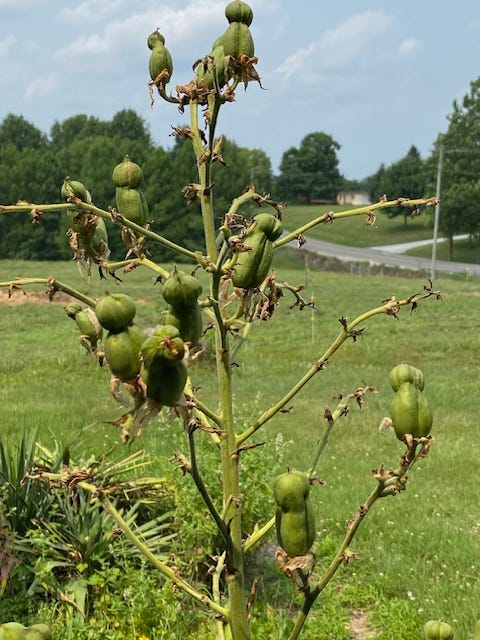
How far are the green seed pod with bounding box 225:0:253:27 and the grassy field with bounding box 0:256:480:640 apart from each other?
700mm

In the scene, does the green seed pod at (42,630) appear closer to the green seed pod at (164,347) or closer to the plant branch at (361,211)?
the green seed pod at (164,347)

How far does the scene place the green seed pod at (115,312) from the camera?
101 cm

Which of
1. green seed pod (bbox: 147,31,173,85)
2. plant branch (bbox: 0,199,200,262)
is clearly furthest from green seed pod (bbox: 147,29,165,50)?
plant branch (bbox: 0,199,200,262)

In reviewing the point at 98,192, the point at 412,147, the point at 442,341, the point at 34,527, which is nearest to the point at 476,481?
the point at 34,527

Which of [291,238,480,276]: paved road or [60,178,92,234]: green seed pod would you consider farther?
[291,238,480,276]: paved road

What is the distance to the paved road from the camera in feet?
154

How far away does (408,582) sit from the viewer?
4805 millimetres

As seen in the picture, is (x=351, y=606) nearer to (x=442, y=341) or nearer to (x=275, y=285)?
(x=275, y=285)

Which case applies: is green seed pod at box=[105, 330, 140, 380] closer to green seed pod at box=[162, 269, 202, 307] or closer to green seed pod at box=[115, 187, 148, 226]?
green seed pod at box=[162, 269, 202, 307]

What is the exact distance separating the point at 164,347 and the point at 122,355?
8cm

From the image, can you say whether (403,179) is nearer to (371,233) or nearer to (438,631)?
(371,233)

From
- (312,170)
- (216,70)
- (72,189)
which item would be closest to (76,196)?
(72,189)

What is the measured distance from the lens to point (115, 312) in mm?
1021

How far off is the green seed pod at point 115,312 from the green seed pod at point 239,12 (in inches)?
30.1
